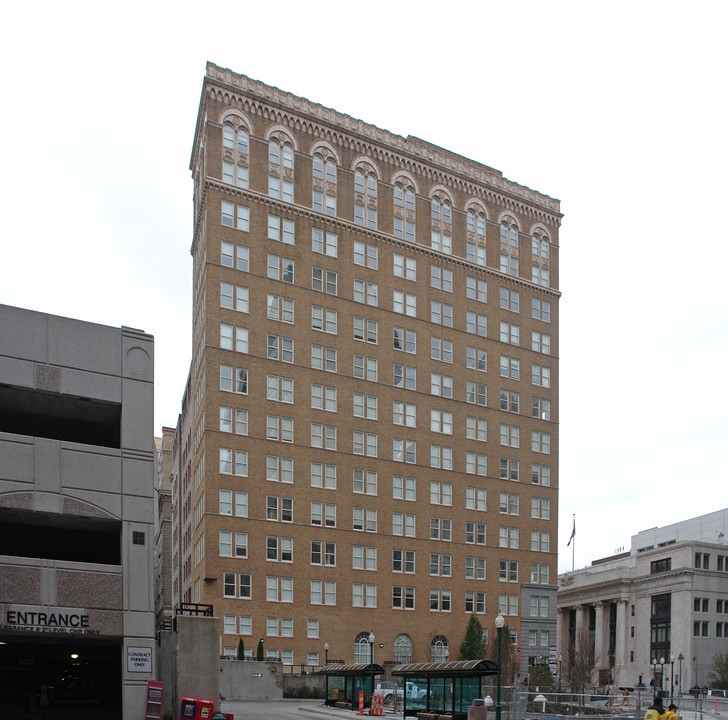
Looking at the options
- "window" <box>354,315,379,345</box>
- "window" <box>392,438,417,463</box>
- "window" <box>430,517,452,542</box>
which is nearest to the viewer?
"window" <box>354,315,379,345</box>

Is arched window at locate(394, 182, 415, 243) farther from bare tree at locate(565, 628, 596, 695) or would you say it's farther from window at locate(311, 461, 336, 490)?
bare tree at locate(565, 628, 596, 695)

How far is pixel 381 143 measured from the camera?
8731 centimetres

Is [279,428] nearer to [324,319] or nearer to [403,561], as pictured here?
[324,319]

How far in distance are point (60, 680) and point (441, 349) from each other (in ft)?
161

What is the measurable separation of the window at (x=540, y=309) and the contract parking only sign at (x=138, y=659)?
2643 inches

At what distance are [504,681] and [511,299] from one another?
3765cm

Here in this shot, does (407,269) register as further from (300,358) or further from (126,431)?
(126,431)

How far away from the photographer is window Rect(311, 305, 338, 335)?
8019 cm

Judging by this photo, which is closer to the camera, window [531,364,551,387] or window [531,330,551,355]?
window [531,364,551,387]

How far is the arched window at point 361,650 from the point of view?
7675cm

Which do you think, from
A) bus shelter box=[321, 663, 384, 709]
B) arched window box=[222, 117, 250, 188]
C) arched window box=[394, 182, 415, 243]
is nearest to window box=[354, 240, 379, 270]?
arched window box=[394, 182, 415, 243]

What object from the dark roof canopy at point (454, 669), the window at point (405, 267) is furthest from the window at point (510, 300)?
the dark roof canopy at point (454, 669)

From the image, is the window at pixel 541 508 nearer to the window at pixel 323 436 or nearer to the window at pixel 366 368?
the window at pixel 366 368

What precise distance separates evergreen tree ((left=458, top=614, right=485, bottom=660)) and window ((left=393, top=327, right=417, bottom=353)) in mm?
24627
